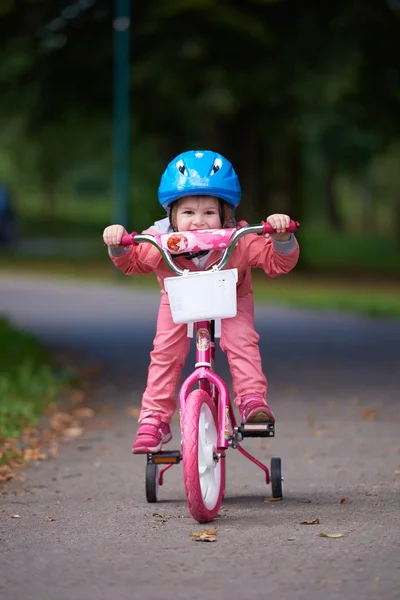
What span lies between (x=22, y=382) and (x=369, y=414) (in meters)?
2.76

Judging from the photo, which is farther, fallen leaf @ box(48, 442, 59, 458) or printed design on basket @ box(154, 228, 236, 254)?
fallen leaf @ box(48, 442, 59, 458)

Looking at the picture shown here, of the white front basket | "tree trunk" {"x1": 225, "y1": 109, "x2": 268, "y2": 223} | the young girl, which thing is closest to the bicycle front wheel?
the young girl

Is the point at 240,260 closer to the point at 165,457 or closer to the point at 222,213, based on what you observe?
the point at 222,213

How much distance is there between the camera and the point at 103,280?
30.1 m

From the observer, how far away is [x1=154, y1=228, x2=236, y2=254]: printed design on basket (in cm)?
623

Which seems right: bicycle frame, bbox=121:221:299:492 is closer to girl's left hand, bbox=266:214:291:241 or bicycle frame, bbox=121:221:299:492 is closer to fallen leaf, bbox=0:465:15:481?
girl's left hand, bbox=266:214:291:241

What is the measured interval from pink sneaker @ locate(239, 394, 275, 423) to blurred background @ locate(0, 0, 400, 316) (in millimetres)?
11634

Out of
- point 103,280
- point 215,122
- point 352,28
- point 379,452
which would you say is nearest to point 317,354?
point 379,452

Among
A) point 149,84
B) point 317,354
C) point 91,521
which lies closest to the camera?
point 91,521

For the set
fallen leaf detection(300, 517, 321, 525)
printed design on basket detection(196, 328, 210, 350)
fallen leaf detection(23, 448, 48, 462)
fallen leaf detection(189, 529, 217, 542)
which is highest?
printed design on basket detection(196, 328, 210, 350)

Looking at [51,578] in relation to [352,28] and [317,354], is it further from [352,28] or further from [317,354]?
[352,28]

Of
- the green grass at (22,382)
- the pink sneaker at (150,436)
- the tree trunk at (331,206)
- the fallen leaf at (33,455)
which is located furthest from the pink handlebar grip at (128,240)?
the tree trunk at (331,206)

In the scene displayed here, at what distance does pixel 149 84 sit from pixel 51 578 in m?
24.6

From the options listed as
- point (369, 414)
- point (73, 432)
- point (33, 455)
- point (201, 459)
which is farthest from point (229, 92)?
point (201, 459)
